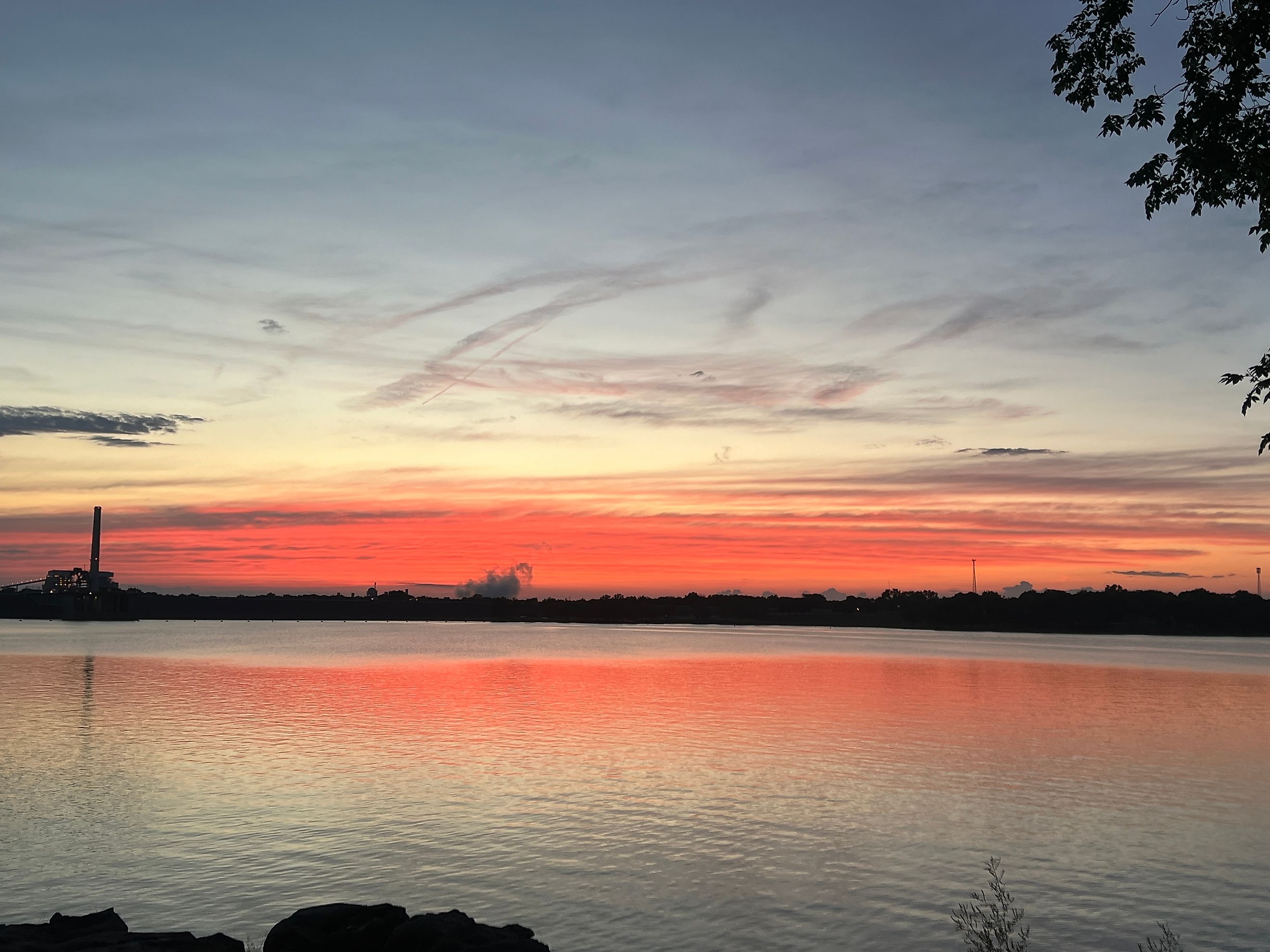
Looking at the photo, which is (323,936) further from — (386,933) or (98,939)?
(98,939)

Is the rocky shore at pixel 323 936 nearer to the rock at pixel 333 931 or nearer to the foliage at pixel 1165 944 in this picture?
the rock at pixel 333 931

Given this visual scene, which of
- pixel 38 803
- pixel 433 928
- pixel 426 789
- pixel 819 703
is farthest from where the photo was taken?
pixel 819 703

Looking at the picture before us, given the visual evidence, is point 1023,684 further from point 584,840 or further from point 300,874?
point 300,874

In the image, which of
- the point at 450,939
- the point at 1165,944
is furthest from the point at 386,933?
the point at 1165,944

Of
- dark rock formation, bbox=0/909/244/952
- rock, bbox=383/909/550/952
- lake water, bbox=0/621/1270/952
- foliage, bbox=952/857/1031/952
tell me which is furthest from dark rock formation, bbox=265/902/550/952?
foliage, bbox=952/857/1031/952

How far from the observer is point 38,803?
35.7 metres

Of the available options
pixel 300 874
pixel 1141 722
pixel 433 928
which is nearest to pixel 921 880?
pixel 433 928

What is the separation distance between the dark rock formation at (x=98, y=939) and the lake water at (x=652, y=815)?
8.28 feet

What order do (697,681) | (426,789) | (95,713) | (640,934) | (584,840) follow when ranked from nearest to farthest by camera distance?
(640,934) < (584,840) < (426,789) < (95,713) < (697,681)

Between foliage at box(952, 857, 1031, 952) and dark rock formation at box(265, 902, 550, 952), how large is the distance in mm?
8782

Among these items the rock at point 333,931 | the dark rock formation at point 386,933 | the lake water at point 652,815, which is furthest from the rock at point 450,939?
the lake water at point 652,815

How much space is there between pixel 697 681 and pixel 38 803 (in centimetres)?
7755

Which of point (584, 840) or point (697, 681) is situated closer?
point (584, 840)

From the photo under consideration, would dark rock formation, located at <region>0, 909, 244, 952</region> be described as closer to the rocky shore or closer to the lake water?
the rocky shore
